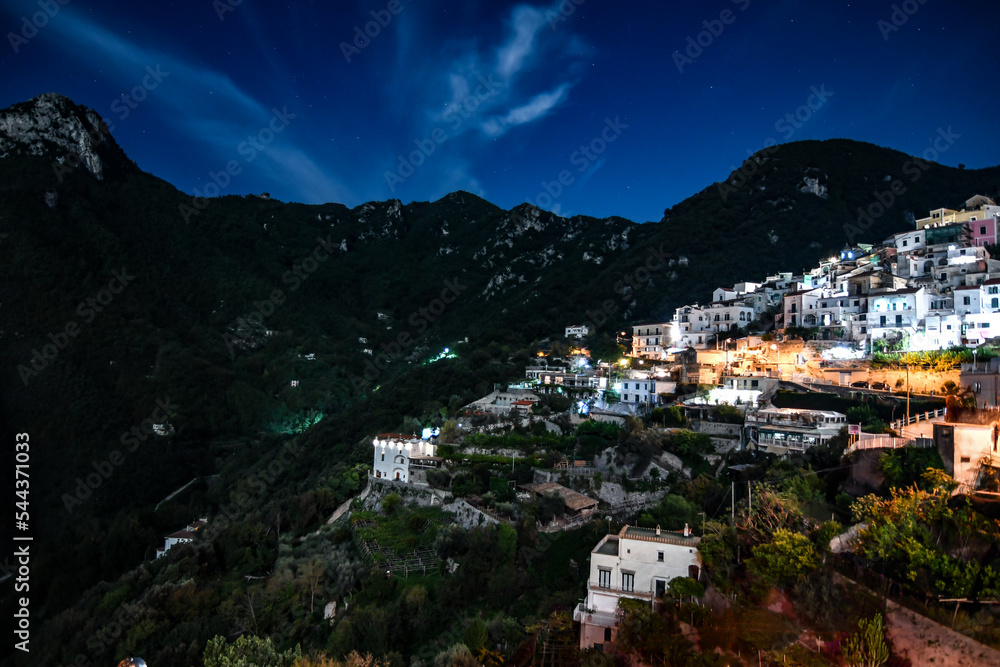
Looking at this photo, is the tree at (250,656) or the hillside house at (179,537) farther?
the hillside house at (179,537)

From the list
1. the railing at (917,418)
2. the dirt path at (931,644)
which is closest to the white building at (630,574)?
the dirt path at (931,644)

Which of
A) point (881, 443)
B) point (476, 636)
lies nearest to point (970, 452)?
point (881, 443)

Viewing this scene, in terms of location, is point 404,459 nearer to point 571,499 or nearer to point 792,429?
point 571,499

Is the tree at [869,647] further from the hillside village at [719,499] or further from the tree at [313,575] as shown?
the tree at [313,575]

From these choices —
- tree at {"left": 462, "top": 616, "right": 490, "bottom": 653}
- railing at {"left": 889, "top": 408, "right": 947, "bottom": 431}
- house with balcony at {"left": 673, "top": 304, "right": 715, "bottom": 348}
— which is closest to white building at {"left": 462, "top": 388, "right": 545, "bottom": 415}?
house with balcony at {"left": 673, "top": 304, "right": 715, "bottom": 348}

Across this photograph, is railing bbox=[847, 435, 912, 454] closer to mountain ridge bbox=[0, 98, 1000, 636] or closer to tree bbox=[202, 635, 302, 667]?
tree bbox=[202, 635, 302, 667]

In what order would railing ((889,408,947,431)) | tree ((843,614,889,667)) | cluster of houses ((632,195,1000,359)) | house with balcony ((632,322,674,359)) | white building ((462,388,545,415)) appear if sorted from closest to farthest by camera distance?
tree ((843,614,889,667))
railing ((889,408,947,431))
cluster of houses ((632,195,1000,359))
white building ((462,388,545,415))
house with balcony ((632,322,674,359))
